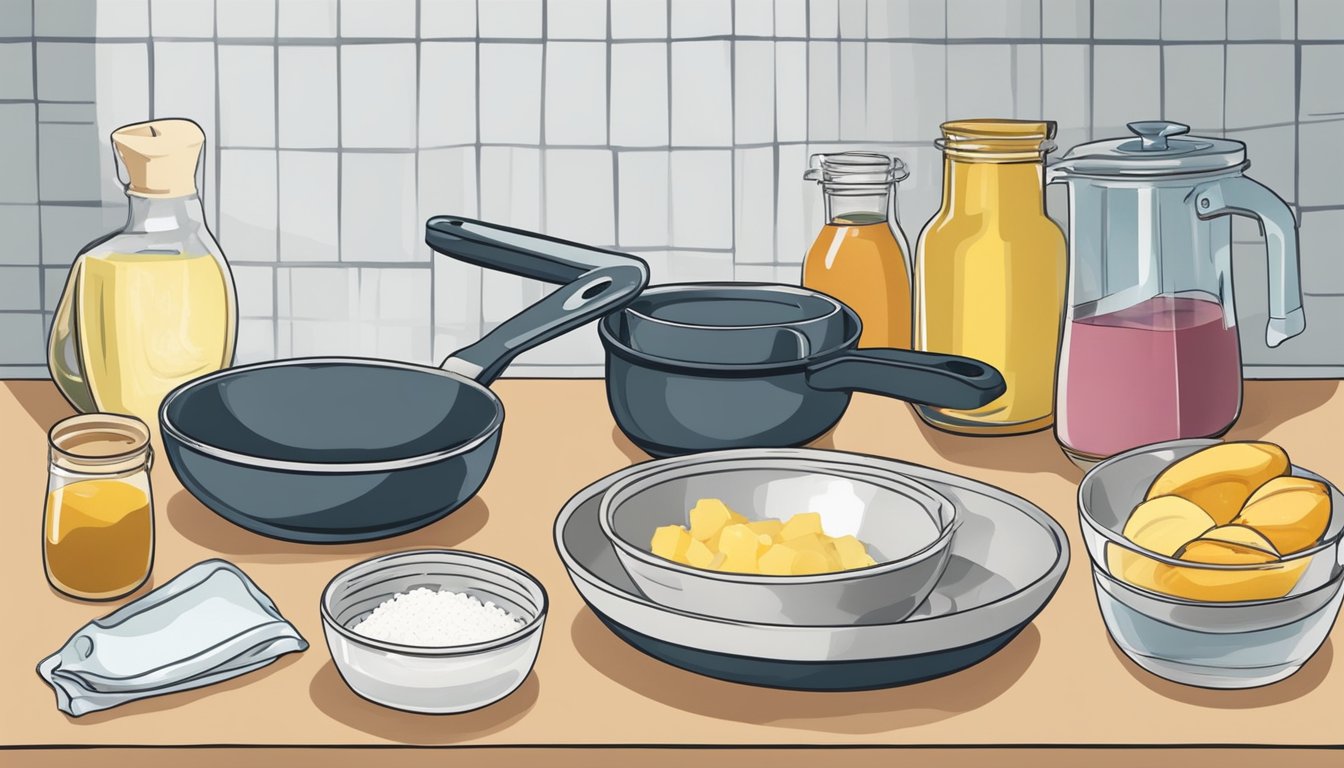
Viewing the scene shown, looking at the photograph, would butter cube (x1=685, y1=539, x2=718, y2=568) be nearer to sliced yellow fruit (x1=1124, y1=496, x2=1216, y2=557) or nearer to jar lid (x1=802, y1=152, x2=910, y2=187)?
sliced yellow fruit (x1=1124, y1=496, x2=1216, y2=557)

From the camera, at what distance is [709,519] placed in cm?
96

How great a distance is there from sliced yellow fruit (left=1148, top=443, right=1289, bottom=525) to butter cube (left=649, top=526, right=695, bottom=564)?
11.9 inches

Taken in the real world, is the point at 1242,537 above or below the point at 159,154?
below

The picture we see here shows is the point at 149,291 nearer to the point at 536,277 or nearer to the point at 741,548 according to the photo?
the point at 536,277

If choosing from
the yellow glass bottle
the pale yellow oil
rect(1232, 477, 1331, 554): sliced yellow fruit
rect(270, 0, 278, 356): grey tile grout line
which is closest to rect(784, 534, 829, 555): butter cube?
rect(1232, 477, 1331, 554): sliced yellow fruit

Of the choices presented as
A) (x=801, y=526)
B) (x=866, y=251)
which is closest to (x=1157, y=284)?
(x=866, y=251)

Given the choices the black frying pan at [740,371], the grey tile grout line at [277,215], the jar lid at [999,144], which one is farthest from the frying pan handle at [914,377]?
the grey tile grout line at [277,215]

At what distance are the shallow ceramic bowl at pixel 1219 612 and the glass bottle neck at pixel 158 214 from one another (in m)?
0.79

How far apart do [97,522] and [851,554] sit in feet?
1.61

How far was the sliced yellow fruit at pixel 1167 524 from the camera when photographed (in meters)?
0.91

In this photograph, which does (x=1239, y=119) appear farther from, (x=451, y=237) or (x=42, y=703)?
(x=42, y=703)

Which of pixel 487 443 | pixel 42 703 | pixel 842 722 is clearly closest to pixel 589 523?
pixel 487 443

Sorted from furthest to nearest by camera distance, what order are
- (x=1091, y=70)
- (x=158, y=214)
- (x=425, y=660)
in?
(x=1091, y=70)
(x=158, y=214)
(x=425, y=660)

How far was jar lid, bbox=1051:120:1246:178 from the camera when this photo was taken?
1.13 meters
